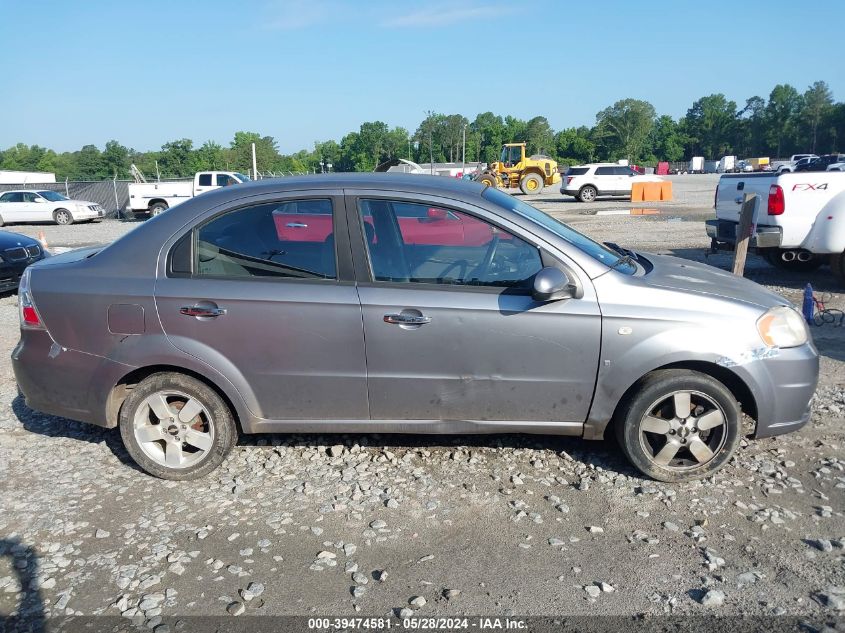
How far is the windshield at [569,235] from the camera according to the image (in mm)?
4020

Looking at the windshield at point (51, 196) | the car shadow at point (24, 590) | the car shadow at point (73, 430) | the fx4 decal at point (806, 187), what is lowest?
the car shadow at point (24, 590)

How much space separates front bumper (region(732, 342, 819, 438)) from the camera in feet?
12.4

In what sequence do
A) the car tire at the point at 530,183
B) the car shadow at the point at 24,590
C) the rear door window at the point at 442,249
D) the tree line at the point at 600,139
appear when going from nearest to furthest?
the car shadow at the point at 24,590
the rear door window at the point at 442,249
the car tire at the point at 530,183
the tree line at the point at 600,139

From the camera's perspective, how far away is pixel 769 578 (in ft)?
10.00

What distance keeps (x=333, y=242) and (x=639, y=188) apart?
27885 millimetres

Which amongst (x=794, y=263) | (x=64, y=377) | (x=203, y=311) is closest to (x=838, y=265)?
(x=794, y=263)

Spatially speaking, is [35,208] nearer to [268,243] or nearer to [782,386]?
[268,243]

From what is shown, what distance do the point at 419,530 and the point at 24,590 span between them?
1.89 m

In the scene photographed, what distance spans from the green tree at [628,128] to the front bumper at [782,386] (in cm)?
12770

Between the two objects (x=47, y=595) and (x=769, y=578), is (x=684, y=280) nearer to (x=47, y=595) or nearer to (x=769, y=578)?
(x=769, y=578)

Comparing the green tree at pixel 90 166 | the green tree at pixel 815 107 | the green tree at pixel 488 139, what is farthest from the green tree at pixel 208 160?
the green tree at pixel 815 107

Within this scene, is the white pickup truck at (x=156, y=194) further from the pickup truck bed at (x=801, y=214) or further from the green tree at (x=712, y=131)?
the green tree at (x=712, y=131)

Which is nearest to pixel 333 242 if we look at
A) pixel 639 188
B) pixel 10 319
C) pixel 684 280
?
pixel 684 280

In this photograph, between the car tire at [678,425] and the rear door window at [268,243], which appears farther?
the rear door window at [268,243]
